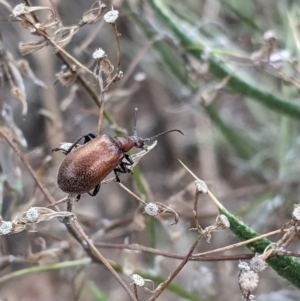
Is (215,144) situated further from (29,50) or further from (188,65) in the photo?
(29,50)

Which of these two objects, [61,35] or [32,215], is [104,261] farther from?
[61,35]

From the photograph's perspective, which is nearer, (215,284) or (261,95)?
(261,95)

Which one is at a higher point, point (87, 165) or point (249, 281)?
point (87, 165)

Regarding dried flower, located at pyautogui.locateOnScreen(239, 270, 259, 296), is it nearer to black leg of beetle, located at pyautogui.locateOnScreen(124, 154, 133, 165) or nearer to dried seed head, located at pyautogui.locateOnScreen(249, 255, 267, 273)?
dried seed head, located at pyautogui.locateOnScreen(249, 255, 267, 273)

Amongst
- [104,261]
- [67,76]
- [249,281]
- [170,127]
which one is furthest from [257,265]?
[170,127]

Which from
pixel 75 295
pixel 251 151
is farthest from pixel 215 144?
pixel 75 295

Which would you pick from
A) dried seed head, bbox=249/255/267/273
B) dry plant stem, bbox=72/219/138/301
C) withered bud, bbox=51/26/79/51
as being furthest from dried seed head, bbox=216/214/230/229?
withered bud, bbox=51/26/79/51
